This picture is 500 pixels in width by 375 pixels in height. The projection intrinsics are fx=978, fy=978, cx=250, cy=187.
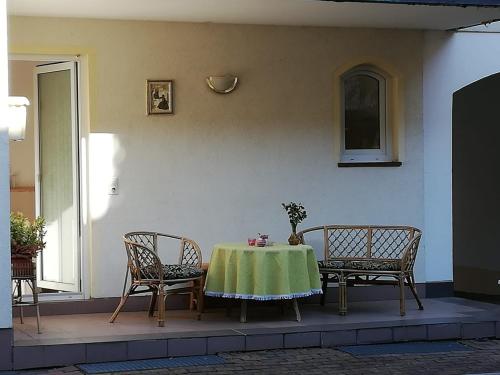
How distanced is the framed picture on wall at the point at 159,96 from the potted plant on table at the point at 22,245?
213 centimetres

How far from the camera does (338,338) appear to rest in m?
8.99

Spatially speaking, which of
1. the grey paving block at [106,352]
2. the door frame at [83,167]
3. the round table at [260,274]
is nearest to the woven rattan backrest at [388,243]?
the round table at [260,274]

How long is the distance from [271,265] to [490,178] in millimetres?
4003

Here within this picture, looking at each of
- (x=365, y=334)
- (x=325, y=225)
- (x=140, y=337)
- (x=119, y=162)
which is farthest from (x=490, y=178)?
(x=140, y=337)

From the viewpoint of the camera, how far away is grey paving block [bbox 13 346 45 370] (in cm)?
805

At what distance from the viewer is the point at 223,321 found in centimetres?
956

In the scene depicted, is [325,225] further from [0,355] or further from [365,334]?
[0,355]

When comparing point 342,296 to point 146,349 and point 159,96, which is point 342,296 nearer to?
point 146,349

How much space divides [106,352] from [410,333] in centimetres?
288

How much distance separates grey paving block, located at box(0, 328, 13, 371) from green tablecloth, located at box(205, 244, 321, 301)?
2.14m

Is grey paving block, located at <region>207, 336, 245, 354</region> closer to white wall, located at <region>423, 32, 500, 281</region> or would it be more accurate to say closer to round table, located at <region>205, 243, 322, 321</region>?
round table, located at <region>205, 243, 322, 321</region>

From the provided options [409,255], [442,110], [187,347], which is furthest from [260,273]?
[442,110]

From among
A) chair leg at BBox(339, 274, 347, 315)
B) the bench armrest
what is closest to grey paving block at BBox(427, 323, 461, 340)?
the bench armrest

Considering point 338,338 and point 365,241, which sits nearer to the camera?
point 338,338
